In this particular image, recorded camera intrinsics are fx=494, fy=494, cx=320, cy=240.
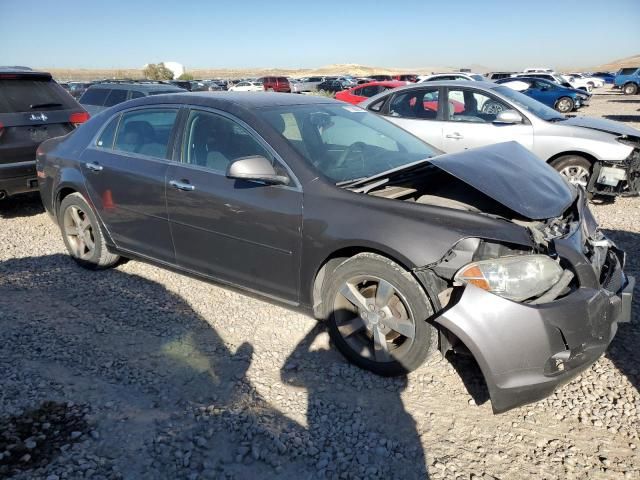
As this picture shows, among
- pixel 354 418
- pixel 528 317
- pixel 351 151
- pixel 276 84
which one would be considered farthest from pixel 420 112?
pixel 276 84

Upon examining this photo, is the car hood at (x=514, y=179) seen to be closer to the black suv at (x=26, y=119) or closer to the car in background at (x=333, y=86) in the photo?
the black suv at (x=26, y=119)

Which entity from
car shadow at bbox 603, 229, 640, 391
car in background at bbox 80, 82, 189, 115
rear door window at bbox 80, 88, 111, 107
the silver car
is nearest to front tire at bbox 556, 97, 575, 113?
the silver car

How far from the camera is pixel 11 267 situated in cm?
498

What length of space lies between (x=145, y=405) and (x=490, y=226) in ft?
7.18

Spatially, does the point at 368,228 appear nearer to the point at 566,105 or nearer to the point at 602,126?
the point at 602,126

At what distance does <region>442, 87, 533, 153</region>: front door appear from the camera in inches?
275

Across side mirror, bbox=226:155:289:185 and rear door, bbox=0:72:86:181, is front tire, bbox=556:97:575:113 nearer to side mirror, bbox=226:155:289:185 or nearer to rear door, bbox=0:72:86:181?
rear door, bbox=0:72:86:181

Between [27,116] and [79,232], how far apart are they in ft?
8.23

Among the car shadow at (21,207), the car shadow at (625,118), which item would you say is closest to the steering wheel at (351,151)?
the car shadow at (21,207)

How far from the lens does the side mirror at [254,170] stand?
10.2ft

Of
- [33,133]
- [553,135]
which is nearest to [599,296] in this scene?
[553,135]

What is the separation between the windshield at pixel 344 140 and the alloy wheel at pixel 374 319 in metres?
0.74

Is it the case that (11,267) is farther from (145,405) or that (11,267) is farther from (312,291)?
(312,291)

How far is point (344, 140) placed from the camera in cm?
388
